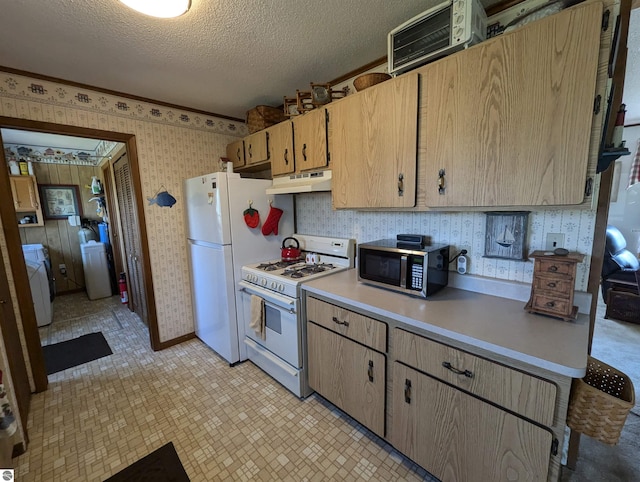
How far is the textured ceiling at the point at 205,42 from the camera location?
1401mm

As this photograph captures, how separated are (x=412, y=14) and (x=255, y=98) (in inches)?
61.5

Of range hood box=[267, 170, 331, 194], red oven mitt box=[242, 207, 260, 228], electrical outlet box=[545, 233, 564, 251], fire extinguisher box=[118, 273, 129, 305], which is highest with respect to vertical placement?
range hood box=[267, 170, 331, 194]

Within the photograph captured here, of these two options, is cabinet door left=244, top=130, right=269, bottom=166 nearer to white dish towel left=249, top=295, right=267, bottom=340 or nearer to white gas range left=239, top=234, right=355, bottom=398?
white gas range left=239, top=234, right=355, bottom=398

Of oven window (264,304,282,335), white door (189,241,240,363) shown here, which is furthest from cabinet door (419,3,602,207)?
white door (189,241,240,363)

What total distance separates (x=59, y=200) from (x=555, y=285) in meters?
6.38

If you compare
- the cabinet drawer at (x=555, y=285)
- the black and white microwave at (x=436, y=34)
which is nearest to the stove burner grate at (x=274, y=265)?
the black and white microwave at (x=436, y=34)

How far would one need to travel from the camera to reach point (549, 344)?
1023 millimetres

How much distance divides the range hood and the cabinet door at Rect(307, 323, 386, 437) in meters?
1.01

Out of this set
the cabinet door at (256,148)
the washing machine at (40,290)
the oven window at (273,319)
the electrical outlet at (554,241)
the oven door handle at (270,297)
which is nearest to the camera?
the electrical outlet at (554,241)

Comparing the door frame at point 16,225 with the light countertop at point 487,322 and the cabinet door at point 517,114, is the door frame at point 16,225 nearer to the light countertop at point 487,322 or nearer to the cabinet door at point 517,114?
the light countertop at point 487,322

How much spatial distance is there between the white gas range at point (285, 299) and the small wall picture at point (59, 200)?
4.23m

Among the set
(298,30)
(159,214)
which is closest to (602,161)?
(298,30)

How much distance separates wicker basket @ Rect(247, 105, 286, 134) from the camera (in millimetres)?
2562

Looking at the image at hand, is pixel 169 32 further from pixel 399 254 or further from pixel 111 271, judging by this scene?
pixel 111 271
